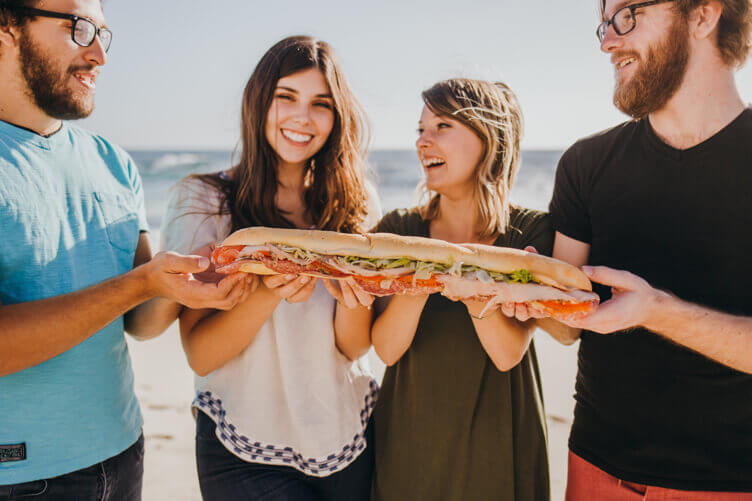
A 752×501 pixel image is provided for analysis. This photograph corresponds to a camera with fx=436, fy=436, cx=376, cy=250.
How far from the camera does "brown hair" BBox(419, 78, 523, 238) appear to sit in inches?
A: 119

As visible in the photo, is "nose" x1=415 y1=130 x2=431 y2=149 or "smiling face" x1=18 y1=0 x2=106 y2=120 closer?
"smiling face" x1=18 y1=0 x2=106 y2=120

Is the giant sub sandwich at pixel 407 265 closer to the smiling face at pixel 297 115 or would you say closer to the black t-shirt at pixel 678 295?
the black t-shirt at pixel 678 295

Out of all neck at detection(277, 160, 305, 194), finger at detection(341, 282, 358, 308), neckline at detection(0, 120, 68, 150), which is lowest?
finger at detection(341, 282, 358, 308)

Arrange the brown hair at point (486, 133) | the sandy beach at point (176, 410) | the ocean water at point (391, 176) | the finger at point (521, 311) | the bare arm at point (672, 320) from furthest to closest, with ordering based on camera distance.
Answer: the ocean water at point (391, 176)
the sandy beach at point (176, 410)
the brown hair at point (486, 133)
the finger at point (521, 311)
the bare arm at point (672, 320)

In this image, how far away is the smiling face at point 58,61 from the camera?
7.07ft

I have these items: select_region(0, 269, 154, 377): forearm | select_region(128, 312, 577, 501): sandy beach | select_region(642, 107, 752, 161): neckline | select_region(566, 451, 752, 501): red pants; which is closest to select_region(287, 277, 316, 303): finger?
select_region(0, 269, 154, 377): forearm

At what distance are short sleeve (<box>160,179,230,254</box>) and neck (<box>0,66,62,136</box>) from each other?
2.42ft

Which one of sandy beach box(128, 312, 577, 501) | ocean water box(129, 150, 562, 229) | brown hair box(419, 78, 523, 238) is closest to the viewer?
brown hair box(419, 78, 523, 238)

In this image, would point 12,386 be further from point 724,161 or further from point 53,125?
point 724,161

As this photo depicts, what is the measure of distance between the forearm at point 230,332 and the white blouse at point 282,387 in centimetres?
10

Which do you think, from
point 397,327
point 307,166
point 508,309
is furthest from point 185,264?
point 508,309

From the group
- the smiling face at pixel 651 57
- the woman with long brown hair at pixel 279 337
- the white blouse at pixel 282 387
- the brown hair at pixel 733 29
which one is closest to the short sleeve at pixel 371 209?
the woman with long brown hair at pixel 279 337

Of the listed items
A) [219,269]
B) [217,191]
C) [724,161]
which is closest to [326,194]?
[217,191]

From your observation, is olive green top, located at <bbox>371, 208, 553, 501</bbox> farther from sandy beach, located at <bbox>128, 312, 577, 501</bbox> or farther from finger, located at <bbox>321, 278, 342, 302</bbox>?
sandy beach, located at <bbox>128, 312, 577, 501</bbox>
